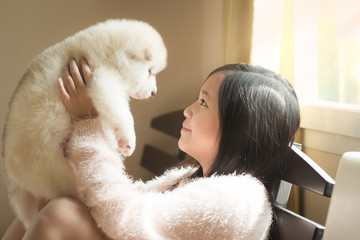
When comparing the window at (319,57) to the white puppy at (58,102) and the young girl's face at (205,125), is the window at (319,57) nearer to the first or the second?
the young girl's face at (205,125)

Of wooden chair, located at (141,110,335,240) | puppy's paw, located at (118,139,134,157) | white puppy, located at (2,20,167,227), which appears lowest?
wooden chair, located at (141,110,335,240)

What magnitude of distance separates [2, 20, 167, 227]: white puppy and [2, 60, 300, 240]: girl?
0.11ft

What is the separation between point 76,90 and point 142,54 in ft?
0.63

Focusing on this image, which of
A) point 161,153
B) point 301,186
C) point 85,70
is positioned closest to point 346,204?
point 301,186

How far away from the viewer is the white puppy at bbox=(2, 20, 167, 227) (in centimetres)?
83

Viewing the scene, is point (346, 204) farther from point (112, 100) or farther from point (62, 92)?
point (62, 92)

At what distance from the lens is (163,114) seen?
186cm

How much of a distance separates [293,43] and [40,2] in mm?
1103

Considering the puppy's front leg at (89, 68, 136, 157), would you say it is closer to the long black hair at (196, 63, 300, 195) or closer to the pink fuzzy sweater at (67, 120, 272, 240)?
the pink fuzzy sweater at (67, 120, 272, 240)

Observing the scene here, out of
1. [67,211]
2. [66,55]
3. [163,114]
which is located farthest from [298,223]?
[163,114]

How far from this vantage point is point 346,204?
28.4 inches

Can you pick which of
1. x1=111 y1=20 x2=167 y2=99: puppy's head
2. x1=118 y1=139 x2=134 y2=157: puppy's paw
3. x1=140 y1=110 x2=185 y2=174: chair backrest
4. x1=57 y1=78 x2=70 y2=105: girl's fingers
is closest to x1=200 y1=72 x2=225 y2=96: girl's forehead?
x1=111 y1=20 x2=167 y2=99: puppy's head

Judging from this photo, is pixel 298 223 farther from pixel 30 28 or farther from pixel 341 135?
pixel 30 28

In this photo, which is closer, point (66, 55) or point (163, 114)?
point (66, 55)
